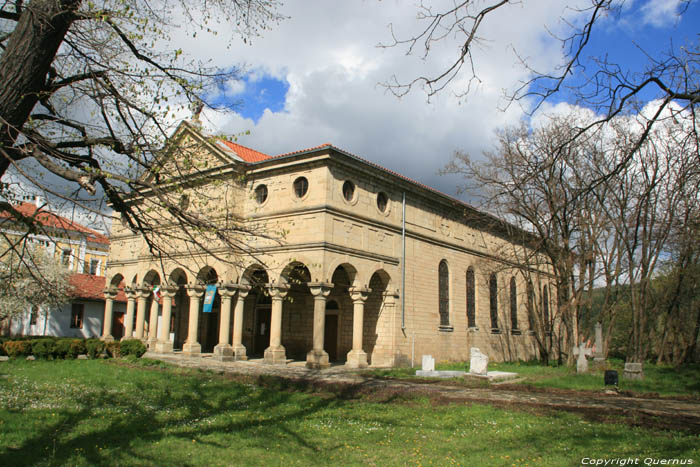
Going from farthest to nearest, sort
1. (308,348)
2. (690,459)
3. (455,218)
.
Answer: (455,218) < (308,348) < (690,459)

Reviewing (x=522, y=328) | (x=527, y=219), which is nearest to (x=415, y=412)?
(x=527, y=219)

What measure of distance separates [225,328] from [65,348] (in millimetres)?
6567

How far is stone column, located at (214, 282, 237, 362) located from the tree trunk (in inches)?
732

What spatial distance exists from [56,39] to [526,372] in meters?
20.7

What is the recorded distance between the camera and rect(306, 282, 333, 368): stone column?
20766 millimetres

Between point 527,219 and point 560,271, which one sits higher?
point 527,219

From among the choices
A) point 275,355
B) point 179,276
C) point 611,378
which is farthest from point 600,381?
point 179,276

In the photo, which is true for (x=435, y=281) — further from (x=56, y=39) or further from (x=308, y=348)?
(x=56, y=39)

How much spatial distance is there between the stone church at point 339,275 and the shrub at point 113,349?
3817mm

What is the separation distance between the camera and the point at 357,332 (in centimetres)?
2261

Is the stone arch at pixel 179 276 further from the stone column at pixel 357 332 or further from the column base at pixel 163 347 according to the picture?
the stone column at pixel 357 332

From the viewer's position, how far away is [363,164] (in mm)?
23344

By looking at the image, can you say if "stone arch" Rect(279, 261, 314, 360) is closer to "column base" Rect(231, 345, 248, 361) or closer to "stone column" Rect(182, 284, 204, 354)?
"column base" Rect(231, 345, 248, 361)

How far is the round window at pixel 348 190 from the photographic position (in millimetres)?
23216
